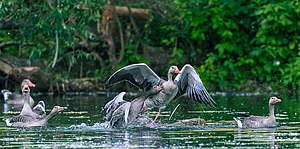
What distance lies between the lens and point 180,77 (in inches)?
704

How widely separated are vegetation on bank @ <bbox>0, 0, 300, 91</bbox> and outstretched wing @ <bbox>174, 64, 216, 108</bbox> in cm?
884

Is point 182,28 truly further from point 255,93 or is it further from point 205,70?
point 255,93

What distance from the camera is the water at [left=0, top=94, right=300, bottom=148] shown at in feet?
43.0

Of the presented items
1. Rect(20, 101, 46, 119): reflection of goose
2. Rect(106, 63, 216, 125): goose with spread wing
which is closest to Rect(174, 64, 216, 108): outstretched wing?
Rect(106, 63, 216, 125): goose with spread wing

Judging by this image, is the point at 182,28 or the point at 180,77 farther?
the point at 182,28

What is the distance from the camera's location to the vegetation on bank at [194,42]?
2791 cm

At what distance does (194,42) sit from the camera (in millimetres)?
30375

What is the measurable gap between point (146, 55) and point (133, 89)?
6.65 feet

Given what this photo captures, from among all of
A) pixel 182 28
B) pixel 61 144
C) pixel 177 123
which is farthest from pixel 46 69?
pixel 61 144

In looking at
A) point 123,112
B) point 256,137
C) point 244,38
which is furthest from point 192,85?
point 244,38

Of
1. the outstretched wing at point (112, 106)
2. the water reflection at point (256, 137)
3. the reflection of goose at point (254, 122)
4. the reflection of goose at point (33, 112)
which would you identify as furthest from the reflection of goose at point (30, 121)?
the water reflection at point (256, 137)

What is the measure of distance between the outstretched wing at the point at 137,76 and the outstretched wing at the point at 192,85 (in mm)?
499

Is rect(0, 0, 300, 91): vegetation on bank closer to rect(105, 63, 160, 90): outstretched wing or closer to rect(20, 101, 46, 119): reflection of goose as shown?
rect(20, 101, 46, 119): reflection of goose

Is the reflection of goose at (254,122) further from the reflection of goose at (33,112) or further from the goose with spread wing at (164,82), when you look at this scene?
the reflection of goose at (33,112)
